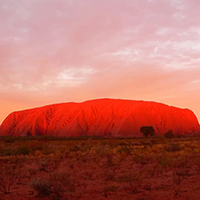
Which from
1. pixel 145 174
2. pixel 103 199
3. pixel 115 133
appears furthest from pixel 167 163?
pixel 115 133

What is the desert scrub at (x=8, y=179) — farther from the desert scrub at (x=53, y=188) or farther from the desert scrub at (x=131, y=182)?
the desert scrub at (x=131, y=182)

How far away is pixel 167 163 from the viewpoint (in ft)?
41.4

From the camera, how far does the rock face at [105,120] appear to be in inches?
2434

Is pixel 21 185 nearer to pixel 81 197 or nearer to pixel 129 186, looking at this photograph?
pixel 81 197

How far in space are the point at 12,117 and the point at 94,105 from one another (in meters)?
25.8

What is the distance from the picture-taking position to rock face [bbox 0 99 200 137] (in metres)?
61.8

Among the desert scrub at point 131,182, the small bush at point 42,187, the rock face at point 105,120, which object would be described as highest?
the rock face at point 105,120

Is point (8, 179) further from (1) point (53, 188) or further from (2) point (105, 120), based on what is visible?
(2) point (105, 120)

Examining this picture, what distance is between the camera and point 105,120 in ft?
213

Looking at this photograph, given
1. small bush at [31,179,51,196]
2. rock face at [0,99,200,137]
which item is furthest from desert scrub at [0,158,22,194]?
rock face at [0,99,200,137]

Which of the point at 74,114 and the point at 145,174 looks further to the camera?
the point at 74,114

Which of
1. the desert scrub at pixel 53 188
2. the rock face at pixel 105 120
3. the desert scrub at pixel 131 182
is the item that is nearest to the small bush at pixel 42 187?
the desert scrub at pixel 53 188

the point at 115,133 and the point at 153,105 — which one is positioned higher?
the point at 153,105

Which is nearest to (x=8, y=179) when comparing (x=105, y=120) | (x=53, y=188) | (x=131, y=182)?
(x=53, y=188)
